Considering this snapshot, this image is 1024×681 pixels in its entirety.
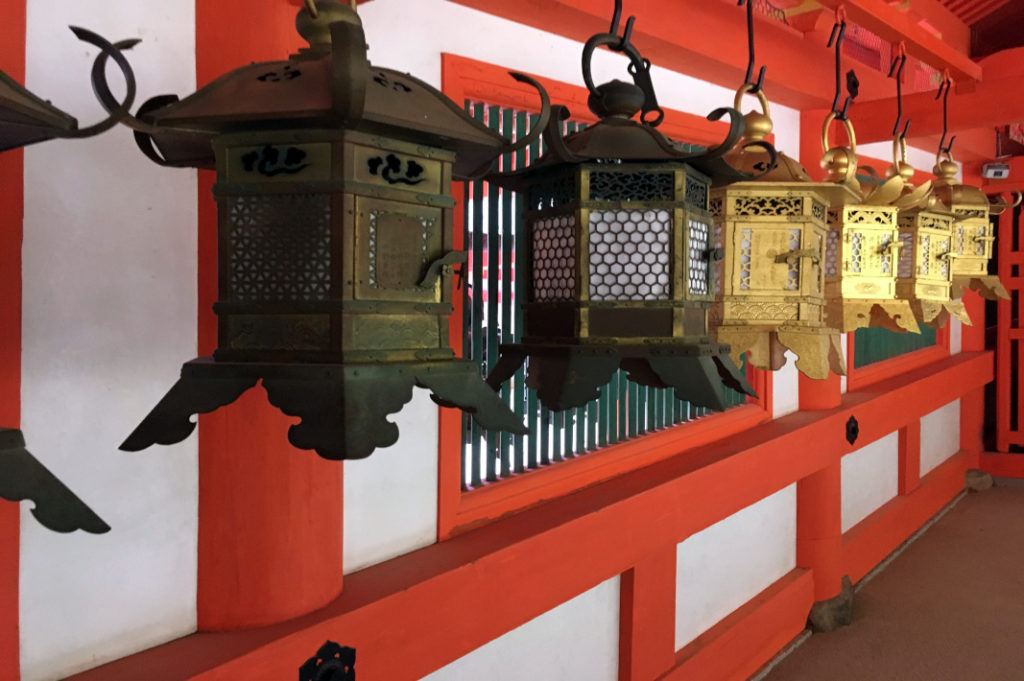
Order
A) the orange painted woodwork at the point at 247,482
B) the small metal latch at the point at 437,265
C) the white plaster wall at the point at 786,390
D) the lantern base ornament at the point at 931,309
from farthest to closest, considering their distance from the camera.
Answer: the white plaster wall at the point at 786,390 < the lantern base ornament at the point at 931,309 < the orange painted woodwork at the point at 247,482 < the small metal latch at the point at 437,265

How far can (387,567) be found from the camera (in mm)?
1984

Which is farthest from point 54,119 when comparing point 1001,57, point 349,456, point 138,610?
point 1001,57

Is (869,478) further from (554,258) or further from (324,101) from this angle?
(324,101)

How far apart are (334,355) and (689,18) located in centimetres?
227

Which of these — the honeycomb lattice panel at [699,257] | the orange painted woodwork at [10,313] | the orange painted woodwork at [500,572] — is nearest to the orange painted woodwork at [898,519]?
the orange painted woodwork at [500,572]

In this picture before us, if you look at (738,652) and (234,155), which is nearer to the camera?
(234,155)

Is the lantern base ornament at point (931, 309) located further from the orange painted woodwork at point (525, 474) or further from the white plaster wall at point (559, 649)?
the white plaster wall at point (559, 649)

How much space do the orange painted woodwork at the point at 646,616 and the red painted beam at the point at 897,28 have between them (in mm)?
1936

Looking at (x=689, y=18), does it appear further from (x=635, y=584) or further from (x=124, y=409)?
(x=124, y=409)

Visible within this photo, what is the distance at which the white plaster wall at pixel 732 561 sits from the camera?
11.3 ft

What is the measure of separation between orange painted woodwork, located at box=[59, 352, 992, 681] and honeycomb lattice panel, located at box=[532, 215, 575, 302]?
0.90m

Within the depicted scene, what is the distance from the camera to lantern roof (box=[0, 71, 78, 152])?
791 millimetres

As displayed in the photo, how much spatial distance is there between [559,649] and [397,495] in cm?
103

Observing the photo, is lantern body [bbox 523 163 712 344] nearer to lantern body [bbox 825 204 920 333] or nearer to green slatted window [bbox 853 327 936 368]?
lantern body [bbox 825 204 920 333]
